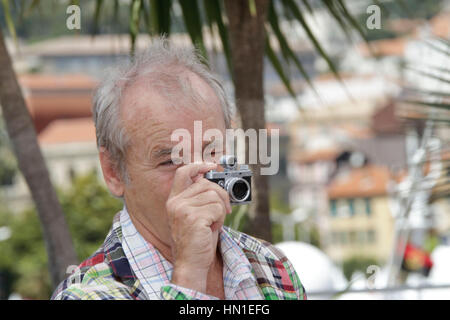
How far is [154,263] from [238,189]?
0.75 feet

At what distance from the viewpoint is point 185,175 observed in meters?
1.57

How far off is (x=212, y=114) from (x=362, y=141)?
5305 cm

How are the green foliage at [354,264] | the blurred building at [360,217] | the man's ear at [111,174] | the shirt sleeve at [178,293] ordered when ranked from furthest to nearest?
the blurred building at [360,217], the green foliage at [354,264], the man's ear at [111,174], the shirt sleeve at [178,293]

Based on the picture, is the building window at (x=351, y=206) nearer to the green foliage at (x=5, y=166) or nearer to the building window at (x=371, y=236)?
the building window at (x=371, y=236)

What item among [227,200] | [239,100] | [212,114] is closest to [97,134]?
[212,114]

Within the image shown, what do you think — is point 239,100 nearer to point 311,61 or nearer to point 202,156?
point 202,156

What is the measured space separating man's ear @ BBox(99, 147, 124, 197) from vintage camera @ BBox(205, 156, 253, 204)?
248mm

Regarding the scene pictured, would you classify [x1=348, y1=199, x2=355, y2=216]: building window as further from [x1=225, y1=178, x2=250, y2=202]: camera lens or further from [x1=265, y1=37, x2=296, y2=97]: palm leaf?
[x1=225, y1=178, x2=250, y2=202]: camera lens

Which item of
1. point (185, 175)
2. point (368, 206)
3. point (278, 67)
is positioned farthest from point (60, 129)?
point (185, 175)

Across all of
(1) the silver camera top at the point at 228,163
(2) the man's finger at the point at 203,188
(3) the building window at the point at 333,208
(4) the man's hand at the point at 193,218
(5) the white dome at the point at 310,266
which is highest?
(1) the silver camera top at the point at 228,163

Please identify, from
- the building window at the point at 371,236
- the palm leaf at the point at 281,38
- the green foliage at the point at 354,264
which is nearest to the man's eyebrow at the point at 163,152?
the palm leaf at the point at 281,38

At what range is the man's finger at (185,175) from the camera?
1565mm

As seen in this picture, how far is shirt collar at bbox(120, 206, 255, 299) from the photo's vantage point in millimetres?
1640

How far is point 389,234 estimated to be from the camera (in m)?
76.2
